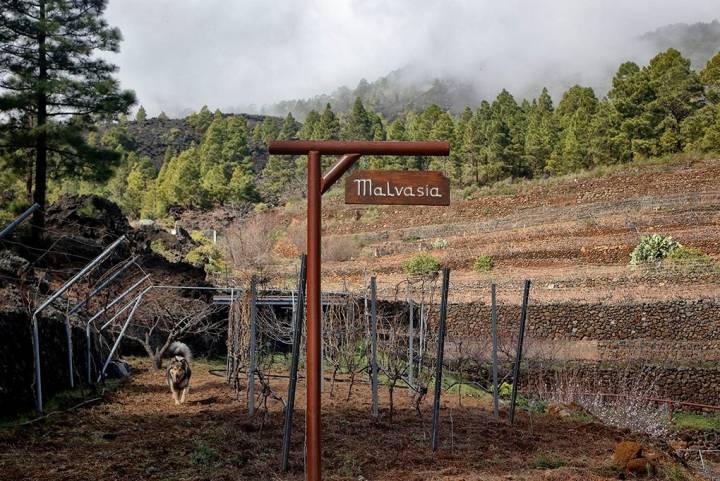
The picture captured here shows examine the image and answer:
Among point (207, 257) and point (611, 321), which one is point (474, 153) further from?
point (611, 321)

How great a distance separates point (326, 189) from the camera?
435 centimetres

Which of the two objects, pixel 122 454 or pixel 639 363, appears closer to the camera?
pixel 122 454

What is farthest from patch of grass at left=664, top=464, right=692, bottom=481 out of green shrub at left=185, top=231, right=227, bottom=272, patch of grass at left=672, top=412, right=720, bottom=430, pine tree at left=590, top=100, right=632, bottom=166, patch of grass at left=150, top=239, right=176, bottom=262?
pine tree at left=590, top=100, right=632, bottom=166

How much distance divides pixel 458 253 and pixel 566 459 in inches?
970

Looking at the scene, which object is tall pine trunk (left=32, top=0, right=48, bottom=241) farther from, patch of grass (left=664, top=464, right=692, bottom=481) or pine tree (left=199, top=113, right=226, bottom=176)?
pine tree (left=199, top=113, right=226, bottom=176)

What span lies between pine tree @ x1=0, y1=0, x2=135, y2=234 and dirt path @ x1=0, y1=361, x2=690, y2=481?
7596 mm

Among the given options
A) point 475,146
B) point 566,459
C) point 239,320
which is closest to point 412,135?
point 475,146

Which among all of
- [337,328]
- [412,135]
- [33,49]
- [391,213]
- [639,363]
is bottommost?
[639,363]

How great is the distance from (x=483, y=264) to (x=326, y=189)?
83.5ft

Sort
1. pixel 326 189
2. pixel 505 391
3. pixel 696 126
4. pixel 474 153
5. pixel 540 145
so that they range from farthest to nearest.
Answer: pixel 474 153 < pixel 540 145 < pixel 696 126 < pixel 505 391 < pixel 326 189

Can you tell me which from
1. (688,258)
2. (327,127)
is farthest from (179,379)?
(327,127)

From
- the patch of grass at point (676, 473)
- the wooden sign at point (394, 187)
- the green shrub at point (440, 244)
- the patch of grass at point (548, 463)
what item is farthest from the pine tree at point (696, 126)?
the wooden sign at point (394, 187)

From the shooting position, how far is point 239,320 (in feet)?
38.0

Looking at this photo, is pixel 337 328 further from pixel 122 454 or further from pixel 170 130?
pixel 170 130
